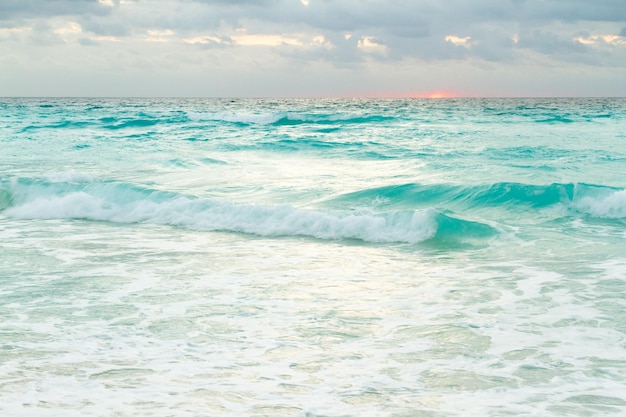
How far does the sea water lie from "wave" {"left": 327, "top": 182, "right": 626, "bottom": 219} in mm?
70

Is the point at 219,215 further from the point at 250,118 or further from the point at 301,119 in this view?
the point at 250,118

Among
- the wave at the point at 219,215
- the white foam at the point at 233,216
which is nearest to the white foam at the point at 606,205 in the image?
the wave at the point at 219,215

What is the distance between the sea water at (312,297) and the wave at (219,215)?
Answer: 5 cm

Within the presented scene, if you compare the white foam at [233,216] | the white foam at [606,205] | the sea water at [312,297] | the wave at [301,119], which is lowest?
the sea water at [312,297]

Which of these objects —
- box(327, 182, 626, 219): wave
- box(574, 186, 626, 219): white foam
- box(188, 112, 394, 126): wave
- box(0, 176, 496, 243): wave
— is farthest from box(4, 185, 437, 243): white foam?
box(188, 112, 394, 126): wave

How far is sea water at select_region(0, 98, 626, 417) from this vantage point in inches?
193

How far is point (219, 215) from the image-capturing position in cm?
1284

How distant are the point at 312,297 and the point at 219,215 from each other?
225 inches

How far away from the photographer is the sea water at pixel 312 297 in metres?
4.90

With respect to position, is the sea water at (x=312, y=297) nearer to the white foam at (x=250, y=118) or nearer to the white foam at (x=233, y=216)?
the white foam at (x=233, y=216)

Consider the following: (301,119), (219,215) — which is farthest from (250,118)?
(219,215)

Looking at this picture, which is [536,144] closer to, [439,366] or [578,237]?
[578,237]

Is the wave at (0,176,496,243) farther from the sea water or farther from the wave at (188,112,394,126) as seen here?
the wave at (188,112,394,126)

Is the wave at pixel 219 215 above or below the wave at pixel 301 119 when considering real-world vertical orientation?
below
